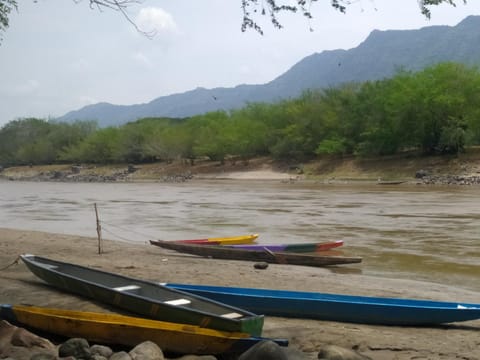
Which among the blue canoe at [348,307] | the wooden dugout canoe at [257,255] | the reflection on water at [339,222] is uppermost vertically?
the blue canoe at [348,307]

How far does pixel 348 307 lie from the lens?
7.62 m

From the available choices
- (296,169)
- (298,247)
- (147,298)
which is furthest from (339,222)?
(296,169)

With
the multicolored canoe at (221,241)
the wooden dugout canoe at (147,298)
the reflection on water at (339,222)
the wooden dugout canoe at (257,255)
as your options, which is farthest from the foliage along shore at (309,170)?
the wooden dugout canoe at (147,298)

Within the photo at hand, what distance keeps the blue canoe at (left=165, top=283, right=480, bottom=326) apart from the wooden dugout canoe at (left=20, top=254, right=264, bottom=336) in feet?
2.81

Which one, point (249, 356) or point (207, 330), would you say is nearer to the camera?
point (249, 356)

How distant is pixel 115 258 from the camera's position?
13.1 m

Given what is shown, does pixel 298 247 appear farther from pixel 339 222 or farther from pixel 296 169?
pixel 296 169

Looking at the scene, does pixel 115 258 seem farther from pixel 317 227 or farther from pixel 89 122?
pixel 89 122

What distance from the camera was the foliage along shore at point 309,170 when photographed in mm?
44500

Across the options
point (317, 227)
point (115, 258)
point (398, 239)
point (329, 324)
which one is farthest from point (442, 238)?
point (329, 324)

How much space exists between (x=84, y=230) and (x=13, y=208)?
539 inches

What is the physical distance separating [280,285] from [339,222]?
11.9m

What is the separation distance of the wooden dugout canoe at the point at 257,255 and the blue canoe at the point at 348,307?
4.95 metres

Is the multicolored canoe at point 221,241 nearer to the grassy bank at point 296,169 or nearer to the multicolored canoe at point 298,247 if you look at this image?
the multicolored canoe at point 298,247
